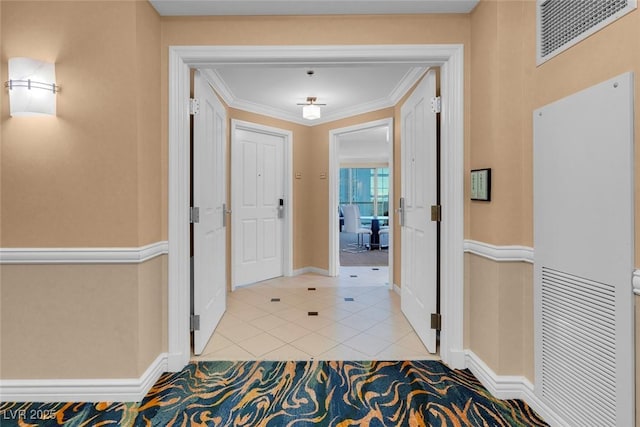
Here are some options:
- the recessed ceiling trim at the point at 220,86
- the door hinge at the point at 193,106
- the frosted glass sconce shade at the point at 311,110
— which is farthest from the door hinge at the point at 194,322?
the frosted glass sconce shade at the point at 311,110

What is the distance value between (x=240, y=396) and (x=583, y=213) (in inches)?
76.3

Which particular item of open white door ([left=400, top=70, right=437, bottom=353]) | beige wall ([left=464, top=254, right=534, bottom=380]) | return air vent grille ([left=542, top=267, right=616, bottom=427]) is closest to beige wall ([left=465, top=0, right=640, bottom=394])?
beige wall ([left=464, top=254, right=534, bottom=380])

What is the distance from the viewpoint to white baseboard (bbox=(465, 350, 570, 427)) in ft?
5.07

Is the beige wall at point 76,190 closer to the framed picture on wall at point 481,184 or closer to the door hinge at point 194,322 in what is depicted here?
the door hinge at point 194,322

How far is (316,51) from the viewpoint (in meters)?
1.92

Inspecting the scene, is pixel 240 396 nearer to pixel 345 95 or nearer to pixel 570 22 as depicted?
pixel 570 22

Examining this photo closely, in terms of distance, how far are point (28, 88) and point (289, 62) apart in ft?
4.54

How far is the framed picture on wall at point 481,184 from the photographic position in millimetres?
1738

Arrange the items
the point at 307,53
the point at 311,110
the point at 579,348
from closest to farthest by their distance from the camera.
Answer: the point at 579,348
the point at 307,53
the point at 311,110

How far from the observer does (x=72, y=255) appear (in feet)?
5.37

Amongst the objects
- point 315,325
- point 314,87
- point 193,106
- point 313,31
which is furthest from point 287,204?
point 313,31

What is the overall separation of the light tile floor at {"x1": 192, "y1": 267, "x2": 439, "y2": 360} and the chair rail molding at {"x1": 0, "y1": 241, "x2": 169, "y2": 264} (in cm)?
91

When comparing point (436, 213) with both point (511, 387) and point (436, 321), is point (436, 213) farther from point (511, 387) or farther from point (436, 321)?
point (511, 387)

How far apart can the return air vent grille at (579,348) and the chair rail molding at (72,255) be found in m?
2.15
